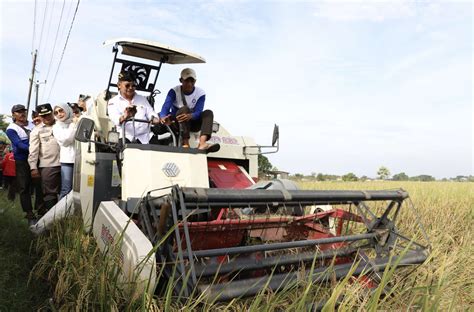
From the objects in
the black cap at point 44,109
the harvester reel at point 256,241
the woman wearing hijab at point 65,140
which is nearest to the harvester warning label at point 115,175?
the harvester reel at point 256,241

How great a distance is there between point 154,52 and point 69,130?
1539 millimetres

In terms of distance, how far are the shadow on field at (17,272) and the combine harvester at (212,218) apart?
2.43ft

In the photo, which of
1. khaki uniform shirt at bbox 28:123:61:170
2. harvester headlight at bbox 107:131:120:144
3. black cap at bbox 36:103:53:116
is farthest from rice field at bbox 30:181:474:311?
black cap at bbox 36:103:53:116

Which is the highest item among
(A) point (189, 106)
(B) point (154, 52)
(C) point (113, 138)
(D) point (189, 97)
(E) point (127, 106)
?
(B) point (154, 52)

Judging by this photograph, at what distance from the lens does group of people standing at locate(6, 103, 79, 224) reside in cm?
577

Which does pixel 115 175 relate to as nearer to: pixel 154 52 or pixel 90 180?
pixel 90 180

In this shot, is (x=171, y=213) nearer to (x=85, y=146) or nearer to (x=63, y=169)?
(x=85, y=146)

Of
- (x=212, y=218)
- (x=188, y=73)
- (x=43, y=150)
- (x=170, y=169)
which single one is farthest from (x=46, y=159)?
(x=212, y=218)

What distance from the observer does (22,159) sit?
21.5 ft

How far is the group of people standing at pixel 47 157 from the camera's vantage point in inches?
227

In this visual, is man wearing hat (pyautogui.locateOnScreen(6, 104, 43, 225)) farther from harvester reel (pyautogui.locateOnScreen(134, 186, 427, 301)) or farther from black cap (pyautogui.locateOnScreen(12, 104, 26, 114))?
harvester reel (pyautogui.locateOnScreen(134, 186, 427, 301))

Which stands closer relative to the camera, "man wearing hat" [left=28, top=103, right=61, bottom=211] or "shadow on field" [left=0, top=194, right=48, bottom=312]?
"shadow on field" [left=0, top=194, right=48, bottom=312]

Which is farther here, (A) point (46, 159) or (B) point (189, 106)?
(A) point (46, 159)

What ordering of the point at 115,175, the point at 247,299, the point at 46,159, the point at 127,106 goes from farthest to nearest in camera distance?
the point at 46,159 → the point at 127,106 → the point at 115,175 → the point at 247,299
